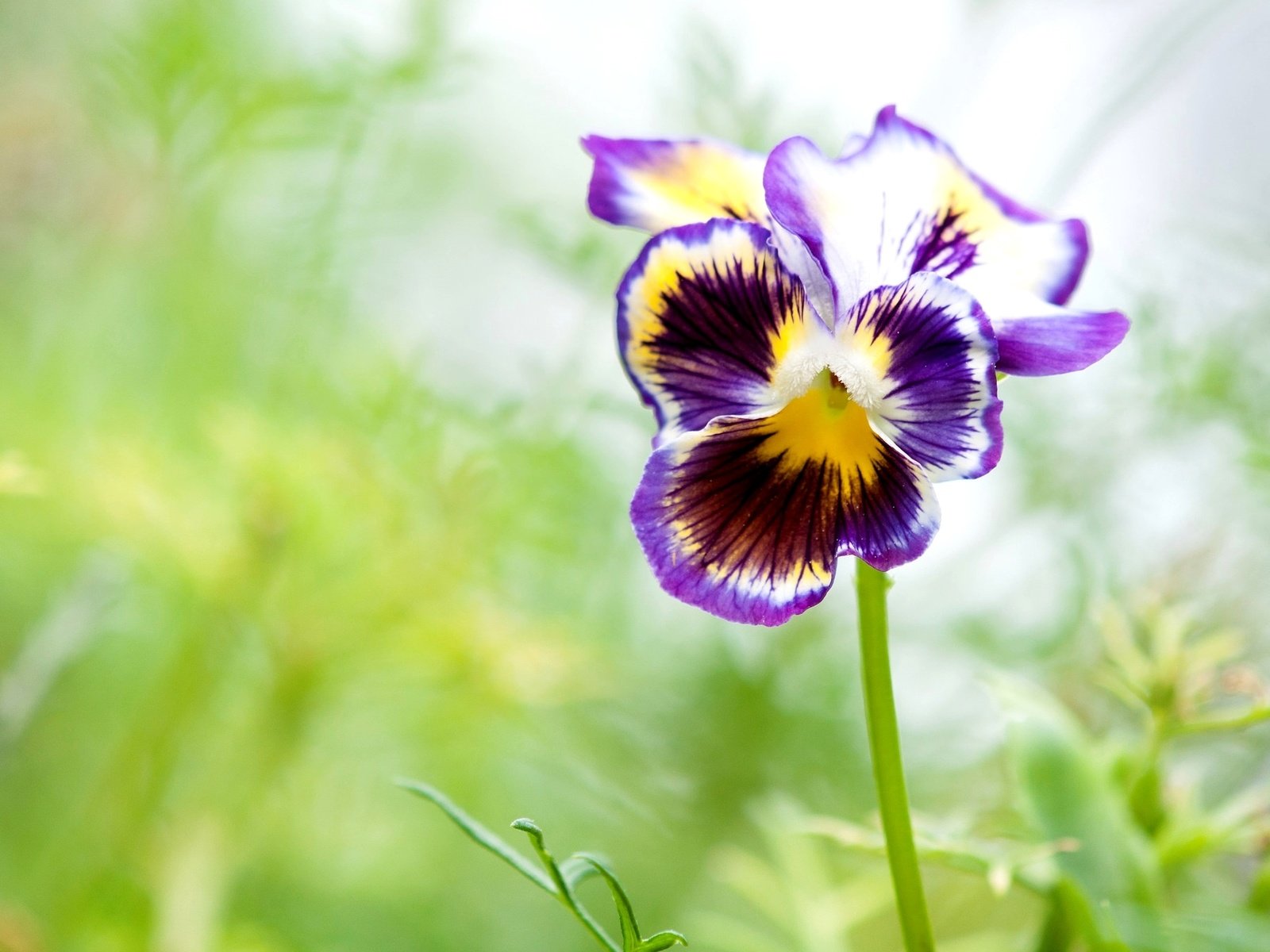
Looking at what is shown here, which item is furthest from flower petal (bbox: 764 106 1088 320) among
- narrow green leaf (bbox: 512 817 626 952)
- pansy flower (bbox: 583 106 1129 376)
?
narrow green leaf (bbox: 512 817 626 952)

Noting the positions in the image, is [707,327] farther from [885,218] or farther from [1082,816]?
[1082,816]

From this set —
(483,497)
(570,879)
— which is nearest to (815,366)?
(570,879)

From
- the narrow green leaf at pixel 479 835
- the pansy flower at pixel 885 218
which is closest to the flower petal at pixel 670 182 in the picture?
the pansy flower at pixel 885 218

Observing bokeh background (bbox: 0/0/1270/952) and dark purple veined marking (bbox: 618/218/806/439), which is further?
bokeh background (bbox: 0/0/1270/952)

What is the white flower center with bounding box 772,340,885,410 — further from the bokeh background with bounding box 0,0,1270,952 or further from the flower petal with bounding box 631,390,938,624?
the bokeh background with bounding box 0,0,1270,952

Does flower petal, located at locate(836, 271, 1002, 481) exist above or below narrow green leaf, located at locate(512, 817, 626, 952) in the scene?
above
